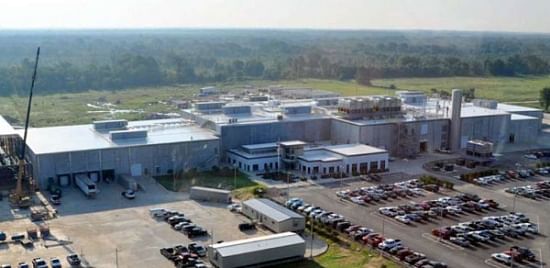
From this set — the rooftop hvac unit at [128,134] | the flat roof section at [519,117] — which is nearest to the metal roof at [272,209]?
the rooftop hvac unit at [128,134]

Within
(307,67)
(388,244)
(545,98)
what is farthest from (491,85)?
(388,244)

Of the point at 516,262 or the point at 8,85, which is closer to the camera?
the point at 516,262

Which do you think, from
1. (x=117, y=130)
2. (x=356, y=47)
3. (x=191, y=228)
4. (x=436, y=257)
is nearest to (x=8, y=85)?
(x=117, y=130)

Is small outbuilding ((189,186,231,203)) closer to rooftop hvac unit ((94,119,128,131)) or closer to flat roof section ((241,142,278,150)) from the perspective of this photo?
flat roof section ((241,142,278,150))

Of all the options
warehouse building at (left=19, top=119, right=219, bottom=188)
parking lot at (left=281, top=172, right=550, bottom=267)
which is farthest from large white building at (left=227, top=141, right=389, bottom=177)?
warehouse building at (left=19, top=119, right=219, bottom=188)

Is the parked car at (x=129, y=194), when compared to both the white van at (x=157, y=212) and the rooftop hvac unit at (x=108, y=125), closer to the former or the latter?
the white van at (x=157, y=212)

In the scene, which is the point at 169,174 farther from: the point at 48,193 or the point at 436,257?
the point at 436,257
